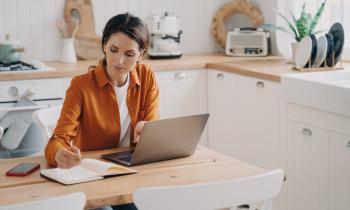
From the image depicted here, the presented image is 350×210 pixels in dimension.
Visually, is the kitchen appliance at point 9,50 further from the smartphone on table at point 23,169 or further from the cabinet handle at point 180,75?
the smartphone on table at point 23,169

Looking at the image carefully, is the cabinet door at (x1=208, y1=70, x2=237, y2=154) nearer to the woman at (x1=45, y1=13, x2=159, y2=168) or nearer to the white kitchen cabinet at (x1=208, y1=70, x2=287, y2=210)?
the white kitchen cabinet at (x1=208, y1=70, x2=287, y2=210)

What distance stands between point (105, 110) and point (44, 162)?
1.12ft

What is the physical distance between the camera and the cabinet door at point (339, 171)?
3156mm

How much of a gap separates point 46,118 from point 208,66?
1732 mm

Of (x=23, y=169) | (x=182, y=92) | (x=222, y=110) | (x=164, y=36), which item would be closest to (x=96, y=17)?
(x=164, y=36)

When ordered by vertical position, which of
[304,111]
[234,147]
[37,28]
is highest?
[37,28]

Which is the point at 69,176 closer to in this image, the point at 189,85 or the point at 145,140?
the point at 145,140

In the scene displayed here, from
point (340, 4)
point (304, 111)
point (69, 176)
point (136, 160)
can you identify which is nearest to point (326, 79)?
point (304, 111)

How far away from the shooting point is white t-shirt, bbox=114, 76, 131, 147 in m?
2.65

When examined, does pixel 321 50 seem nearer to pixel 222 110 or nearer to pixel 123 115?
pixel 222 110

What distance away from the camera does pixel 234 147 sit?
4277mm

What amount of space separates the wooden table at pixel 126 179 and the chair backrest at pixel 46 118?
0.42m

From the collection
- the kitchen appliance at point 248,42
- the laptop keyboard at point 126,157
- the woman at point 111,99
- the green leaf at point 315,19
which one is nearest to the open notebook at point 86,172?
the laptop keyboard at point 126,157

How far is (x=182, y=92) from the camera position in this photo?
14.4 ft
